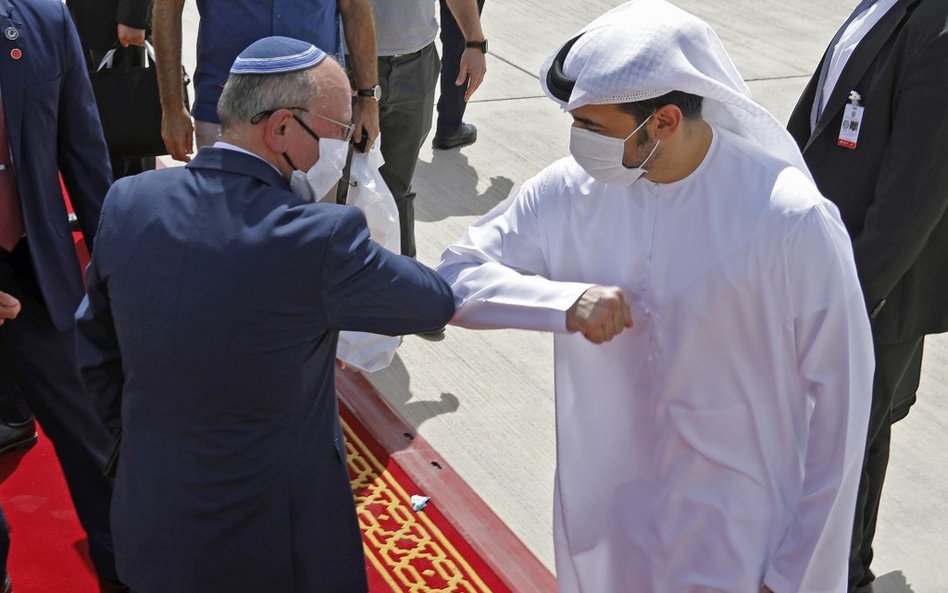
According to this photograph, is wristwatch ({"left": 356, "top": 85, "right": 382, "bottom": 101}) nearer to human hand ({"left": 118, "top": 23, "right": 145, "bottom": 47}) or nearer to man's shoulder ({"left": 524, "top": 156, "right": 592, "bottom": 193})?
human hand ({"left": 118, "top": 23, "right": 145, "bottom": 47})

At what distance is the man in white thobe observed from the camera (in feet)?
8.16

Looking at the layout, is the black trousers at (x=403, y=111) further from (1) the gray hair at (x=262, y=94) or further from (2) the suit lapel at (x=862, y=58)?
(1) the gray hair at (x=262, y=94)

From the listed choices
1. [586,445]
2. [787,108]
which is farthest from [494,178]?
[586,445]

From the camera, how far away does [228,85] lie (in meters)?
2.55

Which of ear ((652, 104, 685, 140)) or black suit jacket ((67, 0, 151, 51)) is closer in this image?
ear ((652, 104, 685, 140))

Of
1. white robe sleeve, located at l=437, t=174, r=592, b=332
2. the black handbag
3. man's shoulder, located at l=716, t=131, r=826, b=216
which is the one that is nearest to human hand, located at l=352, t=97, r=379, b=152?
the black handbag

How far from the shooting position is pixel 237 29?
4152 millimetres

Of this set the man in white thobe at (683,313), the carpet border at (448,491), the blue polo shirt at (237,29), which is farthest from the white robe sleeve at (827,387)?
the blue polo shirt at (237,29)

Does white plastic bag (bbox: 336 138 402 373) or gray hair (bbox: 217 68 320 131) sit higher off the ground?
gray hair (bbox: 217 68 320 131)

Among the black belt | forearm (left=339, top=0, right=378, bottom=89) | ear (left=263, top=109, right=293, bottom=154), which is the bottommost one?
the black belt

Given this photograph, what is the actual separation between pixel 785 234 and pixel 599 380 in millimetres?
568

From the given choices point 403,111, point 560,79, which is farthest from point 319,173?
point 403,111

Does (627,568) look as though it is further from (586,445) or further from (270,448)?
(270,448)

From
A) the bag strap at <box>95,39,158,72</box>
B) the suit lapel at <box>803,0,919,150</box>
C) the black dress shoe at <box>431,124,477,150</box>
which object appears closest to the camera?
the suit lapel at <box>803,0,919,150</box>
